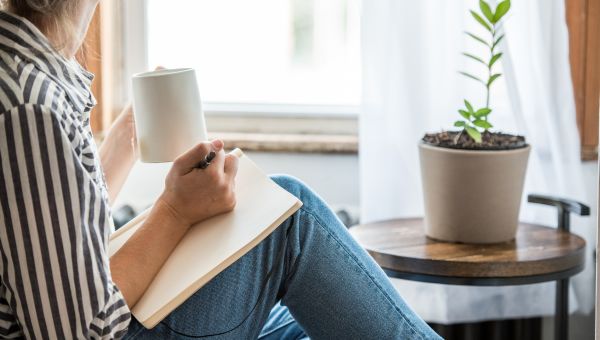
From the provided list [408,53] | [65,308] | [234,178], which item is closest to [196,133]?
[234,178]

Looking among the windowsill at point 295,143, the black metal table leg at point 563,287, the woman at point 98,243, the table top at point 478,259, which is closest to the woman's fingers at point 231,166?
the woman at point 98,243

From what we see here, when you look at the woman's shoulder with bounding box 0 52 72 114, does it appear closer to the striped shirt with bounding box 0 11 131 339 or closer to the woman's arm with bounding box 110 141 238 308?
the striped shirt with bounding box 0 11 131 339

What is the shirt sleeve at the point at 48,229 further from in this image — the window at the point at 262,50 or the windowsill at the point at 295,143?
the window at the point at 262,50

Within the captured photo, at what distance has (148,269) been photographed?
3.09 ft

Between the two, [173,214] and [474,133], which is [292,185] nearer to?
[173,214]

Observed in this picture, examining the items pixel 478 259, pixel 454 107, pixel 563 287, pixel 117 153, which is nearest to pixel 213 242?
pixel 117 153

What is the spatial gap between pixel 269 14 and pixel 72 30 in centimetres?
122

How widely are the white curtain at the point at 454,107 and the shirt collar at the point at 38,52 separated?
3.17 feet

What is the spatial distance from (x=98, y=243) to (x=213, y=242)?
0.57 ft

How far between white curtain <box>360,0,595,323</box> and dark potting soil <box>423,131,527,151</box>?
0.29m

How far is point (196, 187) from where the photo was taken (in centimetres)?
98

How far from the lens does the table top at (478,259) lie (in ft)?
4.36

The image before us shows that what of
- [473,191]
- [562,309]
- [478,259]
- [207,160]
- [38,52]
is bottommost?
[562,309]

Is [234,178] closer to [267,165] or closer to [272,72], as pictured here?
[267,165]
